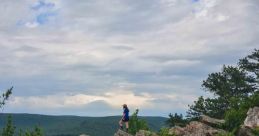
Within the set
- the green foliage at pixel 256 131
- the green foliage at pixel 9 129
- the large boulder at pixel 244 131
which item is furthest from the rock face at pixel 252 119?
the green foliage at pixel 9 129

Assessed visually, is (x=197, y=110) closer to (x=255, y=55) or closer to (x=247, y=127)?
(x=255, y=55)

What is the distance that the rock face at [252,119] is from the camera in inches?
1303

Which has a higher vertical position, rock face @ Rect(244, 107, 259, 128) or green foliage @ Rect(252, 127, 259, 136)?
rock face @ Rect(244, 107, 259, 128)

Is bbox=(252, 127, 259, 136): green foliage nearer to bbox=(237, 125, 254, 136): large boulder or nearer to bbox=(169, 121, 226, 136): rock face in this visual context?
bbox=(237, 125, 254, 136): large boulder

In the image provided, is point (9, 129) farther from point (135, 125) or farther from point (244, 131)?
point (135, 125)

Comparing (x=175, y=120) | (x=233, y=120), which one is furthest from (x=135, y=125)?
(x=233, y=120)

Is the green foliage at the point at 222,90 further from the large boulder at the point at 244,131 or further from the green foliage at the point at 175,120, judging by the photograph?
the large boulder at the point at 244,131

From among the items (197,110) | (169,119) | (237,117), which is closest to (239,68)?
(197,110)

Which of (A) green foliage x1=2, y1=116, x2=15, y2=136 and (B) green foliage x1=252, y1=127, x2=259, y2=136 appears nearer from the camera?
(B) green foliage x1=252, y1=127, x2=259, y2=136

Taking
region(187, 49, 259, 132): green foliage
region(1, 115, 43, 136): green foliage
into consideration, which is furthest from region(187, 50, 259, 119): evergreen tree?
region(1, 115, 43, 136): green foliage

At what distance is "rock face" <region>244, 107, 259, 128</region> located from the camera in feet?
109

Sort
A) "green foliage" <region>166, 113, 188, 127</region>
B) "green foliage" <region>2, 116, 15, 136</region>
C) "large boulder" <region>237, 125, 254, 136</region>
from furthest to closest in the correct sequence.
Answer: "green foliage" <region>166, 113, 188, 127</region>, "green foliage" <region>2, 116, 15, 136</region>, "large boulder" <region>237, 125, 254, 136</region>

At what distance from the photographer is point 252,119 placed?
111 ft

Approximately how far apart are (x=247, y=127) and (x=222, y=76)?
38017 mm
